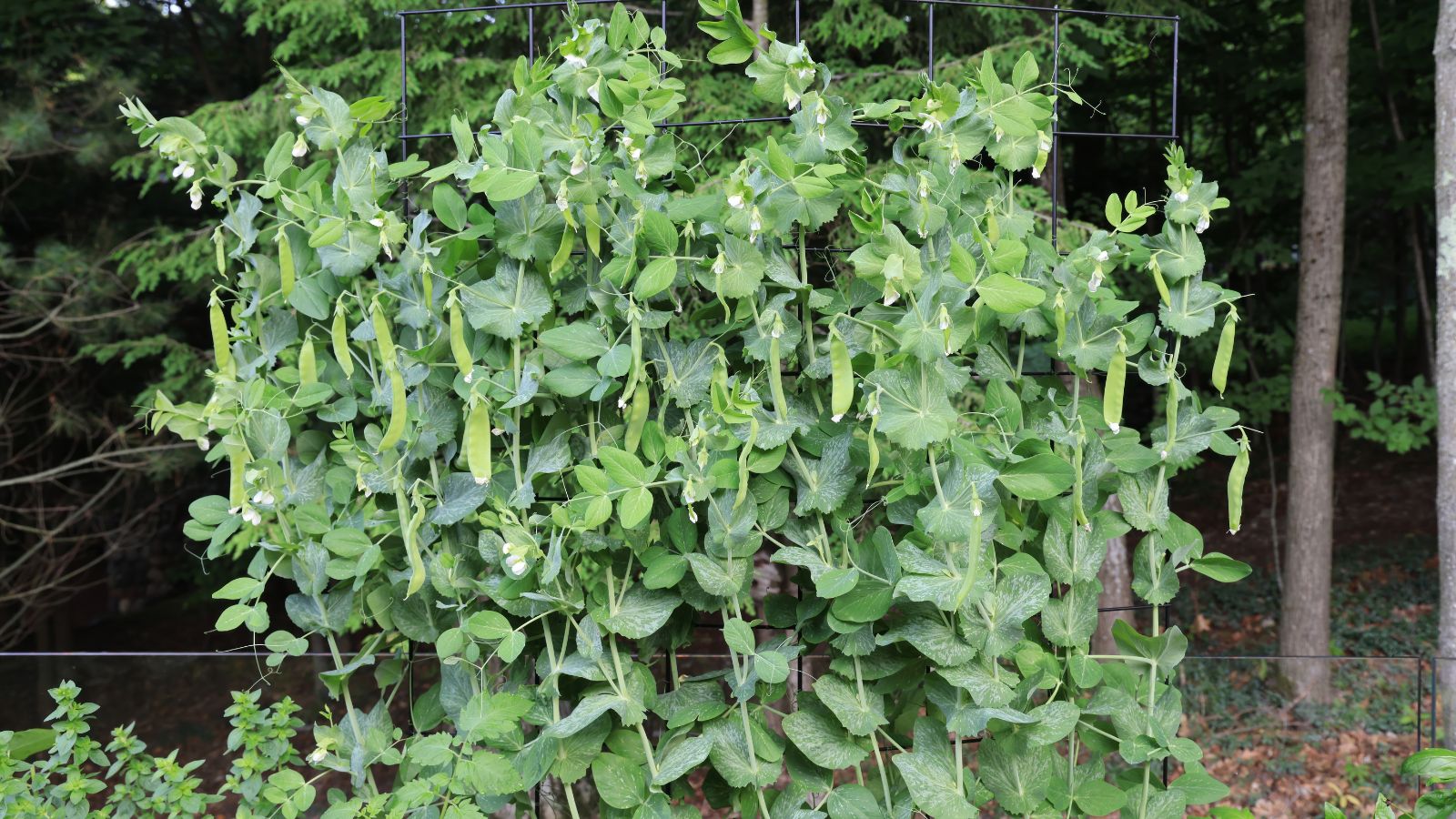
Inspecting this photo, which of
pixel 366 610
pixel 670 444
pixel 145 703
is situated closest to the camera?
pixel 670 444

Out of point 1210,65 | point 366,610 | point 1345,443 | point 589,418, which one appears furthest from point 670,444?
point 1345,443

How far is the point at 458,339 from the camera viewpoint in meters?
1.55

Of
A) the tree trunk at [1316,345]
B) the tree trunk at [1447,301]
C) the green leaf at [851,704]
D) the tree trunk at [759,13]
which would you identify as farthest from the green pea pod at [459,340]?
the tree trunk at [1316,345]

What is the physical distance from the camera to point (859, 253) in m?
1.50

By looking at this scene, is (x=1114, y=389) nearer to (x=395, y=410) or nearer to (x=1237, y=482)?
(x=1237, y=482)

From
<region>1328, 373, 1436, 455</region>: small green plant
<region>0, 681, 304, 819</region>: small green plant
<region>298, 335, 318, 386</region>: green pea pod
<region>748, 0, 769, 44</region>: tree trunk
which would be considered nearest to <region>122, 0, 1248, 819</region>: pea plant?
<region>298, 335, 318, 386</region>: green pea pod

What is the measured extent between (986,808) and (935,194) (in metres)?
1.75

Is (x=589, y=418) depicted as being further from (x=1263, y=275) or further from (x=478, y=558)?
(x=1263, y=275)

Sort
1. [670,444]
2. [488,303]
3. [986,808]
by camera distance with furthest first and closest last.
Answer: [986,808]
[488,303]
[670,444]

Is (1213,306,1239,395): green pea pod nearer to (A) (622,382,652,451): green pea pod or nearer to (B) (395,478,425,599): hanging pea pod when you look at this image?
(A) (622,382,652,451): green pea pod

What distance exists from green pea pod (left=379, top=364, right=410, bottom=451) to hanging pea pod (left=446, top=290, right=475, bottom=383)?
9 centimetres

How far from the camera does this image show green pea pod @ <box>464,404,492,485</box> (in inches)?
59.7

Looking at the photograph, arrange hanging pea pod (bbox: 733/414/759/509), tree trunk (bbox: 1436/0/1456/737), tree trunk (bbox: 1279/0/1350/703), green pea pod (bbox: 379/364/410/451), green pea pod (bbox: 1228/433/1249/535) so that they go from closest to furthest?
hanging pea pod (bbox: 733/414/759/509), green pea pod (bbox: 379/364/410/451), green pea pod (bbox: 1228/433/1249/535), tree trunk (bbox: 1436/0/1456/737), tree trunk (bbox: 1279/0/1350/703)

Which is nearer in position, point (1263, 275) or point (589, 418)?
point (589, 418)
